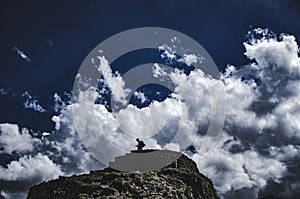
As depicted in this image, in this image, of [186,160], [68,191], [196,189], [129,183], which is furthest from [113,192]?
[186,160]

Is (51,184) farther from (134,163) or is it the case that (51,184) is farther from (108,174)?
(134,163)

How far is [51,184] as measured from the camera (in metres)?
103

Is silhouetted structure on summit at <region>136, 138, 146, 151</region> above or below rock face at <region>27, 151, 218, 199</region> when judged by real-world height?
above

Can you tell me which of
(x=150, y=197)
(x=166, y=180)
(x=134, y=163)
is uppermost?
(x=134, y=163)

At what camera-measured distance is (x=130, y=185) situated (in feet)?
321

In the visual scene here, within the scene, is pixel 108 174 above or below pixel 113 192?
above

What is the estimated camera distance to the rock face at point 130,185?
96.0 metres

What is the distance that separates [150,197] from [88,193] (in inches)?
549

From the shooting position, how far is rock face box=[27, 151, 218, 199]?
96000 mm

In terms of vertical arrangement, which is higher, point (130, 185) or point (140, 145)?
point (140, 145)

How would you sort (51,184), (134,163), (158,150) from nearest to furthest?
(51,184) < (134,163) < (158,150)

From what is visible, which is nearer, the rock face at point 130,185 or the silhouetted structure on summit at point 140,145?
the rock face at point 130,185

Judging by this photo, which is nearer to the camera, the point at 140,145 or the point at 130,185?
the point at 130,185

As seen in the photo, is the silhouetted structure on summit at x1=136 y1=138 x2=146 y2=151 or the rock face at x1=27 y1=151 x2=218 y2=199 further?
the silhouetted structure on summit at x1=136 y1=138 x2=146 y2=151
